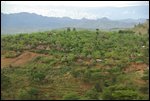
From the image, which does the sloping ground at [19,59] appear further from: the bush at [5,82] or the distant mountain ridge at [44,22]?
the distant mountain ridge at [44,22]

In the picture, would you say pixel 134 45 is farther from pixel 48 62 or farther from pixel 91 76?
pixel 91 76

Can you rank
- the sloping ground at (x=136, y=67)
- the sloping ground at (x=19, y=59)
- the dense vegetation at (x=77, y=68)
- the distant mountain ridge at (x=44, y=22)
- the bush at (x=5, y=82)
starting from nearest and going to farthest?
1. the dense vegetation at (x=77, y=68)
2. the bush at (x=5, y=82)
3. the sloping ground at (x=136, y=67)
4. the sloping ground at (x=19, y=59)
5. the distant mountain ridge at (x=44, y=22)

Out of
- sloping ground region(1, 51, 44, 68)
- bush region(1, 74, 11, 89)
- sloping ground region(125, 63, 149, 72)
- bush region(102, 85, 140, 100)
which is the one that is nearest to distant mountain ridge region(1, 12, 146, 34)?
sloping ground region(1, 51, 44, 68)

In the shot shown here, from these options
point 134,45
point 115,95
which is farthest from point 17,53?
point 115,95

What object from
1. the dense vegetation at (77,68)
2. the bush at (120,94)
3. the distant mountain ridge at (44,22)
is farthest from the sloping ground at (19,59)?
the distant mountain ridge at (44,22)

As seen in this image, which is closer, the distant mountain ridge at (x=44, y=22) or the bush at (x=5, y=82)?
the bush at (x=5, y=82)

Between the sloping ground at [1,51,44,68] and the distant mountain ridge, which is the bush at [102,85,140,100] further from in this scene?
the distant mountain ridge

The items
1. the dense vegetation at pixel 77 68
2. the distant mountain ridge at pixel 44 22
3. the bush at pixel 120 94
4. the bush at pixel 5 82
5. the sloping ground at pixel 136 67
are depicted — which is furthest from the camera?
the distant mountain ridge at pixel 44 22

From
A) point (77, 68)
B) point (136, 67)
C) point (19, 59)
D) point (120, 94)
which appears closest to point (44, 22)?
point (19, 59)
